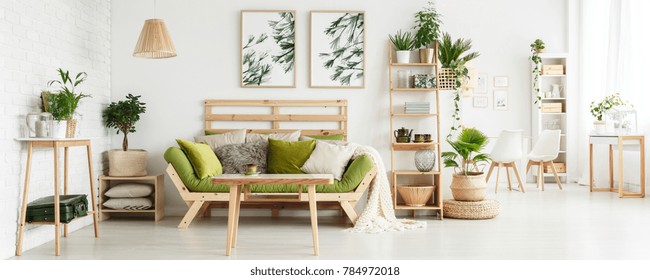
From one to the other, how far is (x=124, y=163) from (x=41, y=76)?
4.13 ft

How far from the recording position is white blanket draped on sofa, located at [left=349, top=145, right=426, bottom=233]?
16.1 ft

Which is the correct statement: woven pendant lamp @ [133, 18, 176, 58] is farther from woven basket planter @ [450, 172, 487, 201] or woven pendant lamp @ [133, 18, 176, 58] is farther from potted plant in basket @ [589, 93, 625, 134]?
potted plant in basket @ [589, 93, 625, 134]

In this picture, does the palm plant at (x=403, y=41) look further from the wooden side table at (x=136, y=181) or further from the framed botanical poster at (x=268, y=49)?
the wooden side table at (x=136, y=181)

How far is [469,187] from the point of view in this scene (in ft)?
18.0

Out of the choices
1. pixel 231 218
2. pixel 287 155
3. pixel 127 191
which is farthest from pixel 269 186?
pixel 127 191

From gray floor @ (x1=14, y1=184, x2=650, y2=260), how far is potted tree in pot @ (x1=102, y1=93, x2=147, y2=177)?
0.49 metres

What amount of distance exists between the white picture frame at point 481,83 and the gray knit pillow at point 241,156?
5.05 meters

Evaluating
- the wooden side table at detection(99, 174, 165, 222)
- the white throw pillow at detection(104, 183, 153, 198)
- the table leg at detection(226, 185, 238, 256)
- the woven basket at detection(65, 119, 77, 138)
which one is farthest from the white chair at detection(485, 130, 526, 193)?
the woven basket at detection(65, 119, 77, 138)

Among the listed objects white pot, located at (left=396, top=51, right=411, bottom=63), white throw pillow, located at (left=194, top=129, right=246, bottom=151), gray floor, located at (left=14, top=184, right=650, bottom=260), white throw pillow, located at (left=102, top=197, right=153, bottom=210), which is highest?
white pot, located at (left=396, top=51, right=411, bottom=63)

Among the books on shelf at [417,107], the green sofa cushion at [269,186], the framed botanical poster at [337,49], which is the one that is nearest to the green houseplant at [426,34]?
the books on shelf at [417,107]

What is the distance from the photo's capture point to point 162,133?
18.8ft

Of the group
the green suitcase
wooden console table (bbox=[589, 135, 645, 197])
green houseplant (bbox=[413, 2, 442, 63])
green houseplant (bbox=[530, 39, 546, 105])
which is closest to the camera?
the green suitcase

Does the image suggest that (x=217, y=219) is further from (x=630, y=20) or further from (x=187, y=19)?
(x=630, y=20)

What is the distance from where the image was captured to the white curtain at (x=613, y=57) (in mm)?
7520
